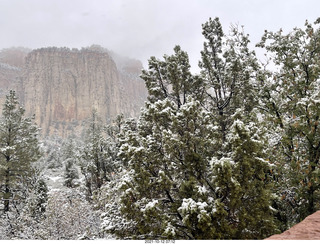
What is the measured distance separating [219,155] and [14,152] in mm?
13741

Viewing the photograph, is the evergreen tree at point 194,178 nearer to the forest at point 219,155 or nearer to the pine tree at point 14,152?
the forest at point 219,155

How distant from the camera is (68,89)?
12381 cm

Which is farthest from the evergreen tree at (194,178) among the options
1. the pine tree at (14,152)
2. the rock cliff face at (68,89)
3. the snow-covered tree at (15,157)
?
the rock cliff face at (68,89)

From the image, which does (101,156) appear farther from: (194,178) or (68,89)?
(68,89)

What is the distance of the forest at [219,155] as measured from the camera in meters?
4.80

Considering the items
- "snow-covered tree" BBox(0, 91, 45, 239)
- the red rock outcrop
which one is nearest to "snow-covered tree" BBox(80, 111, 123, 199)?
"snow-covered tree" BBox(0, 91, 45, 239)

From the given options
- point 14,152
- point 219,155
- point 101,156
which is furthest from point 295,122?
point 14,152

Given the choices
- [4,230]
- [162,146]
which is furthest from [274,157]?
[4,230]

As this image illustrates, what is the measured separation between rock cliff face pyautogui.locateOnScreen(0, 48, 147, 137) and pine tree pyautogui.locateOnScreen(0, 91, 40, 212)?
99.5 meters

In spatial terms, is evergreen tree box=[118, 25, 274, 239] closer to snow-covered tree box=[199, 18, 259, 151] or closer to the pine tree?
snow-covered tree box=[199, 18, 259, 151]

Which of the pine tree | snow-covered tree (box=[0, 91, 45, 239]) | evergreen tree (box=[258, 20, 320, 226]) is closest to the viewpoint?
evergreen tree (box=[258, 20, 320, 226])

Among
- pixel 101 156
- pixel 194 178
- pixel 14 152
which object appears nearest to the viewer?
pixel 194 178

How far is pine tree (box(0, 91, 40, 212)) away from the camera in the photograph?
14.1m

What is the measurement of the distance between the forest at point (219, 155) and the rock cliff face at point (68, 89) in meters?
109
